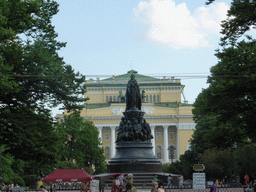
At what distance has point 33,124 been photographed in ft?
95.7

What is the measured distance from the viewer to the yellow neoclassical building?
11838 centimetres

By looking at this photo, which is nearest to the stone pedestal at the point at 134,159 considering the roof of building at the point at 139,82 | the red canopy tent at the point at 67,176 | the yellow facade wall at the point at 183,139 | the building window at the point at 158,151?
the red canopy tent at the point at 67,176

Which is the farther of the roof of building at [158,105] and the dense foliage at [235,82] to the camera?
the roof of building at [158,105]

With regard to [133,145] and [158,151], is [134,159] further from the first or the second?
[158,151]

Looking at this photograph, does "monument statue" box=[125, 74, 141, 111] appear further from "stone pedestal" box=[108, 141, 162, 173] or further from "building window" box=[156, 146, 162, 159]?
"building window" box=[156, 146, 162, 159]

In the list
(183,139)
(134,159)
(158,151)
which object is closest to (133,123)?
(134,159)

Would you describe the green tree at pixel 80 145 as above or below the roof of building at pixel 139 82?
below

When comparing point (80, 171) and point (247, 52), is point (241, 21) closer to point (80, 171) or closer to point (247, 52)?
point (247, 52)

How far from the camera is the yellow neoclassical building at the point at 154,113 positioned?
388 feet

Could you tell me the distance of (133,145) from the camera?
32.8 metres

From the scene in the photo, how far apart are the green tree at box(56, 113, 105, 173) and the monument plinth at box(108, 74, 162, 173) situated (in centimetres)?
3341

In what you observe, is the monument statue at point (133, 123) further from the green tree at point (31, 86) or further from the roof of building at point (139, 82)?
the roof of building at point (139, 82)

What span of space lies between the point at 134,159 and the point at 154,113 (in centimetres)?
8733

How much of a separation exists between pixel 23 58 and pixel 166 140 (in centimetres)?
9498
